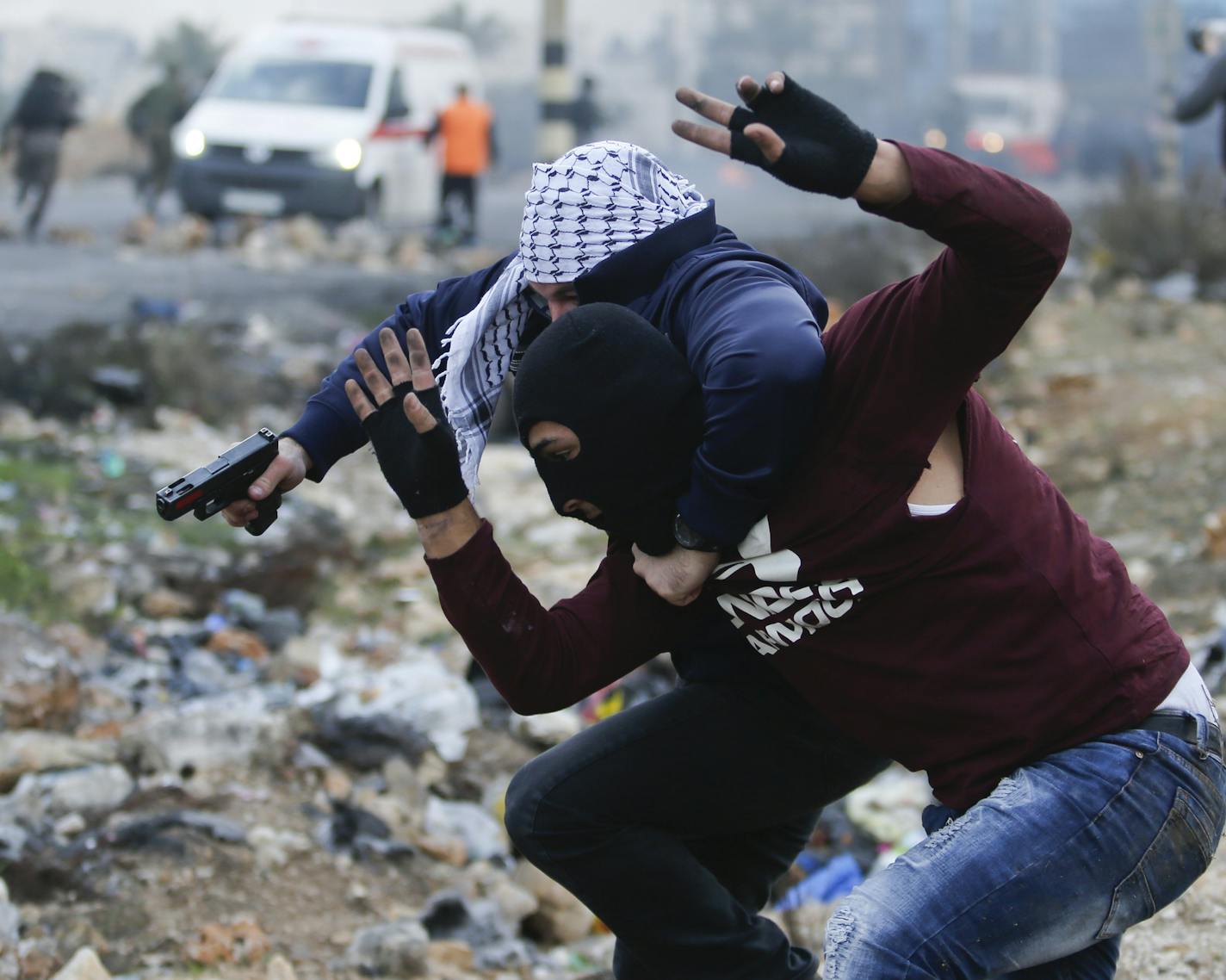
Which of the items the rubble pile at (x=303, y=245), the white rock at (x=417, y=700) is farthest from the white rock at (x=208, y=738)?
the rubble pile at (x=303, y=245)

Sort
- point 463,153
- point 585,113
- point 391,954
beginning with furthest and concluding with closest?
point 585,113
point 463,153
point 391,954

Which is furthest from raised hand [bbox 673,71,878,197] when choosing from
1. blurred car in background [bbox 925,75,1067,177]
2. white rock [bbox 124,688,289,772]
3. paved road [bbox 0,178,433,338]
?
blurred car in background [bbox 925,75,1067,177]

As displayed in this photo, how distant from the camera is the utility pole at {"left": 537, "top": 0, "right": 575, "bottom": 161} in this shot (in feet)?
47.2

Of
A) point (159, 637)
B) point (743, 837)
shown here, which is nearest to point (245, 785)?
point (159, 637)

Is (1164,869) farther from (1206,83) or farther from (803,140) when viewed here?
(1206,83)

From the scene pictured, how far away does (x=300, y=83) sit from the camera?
14.5 m

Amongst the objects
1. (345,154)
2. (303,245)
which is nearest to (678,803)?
(303,245)

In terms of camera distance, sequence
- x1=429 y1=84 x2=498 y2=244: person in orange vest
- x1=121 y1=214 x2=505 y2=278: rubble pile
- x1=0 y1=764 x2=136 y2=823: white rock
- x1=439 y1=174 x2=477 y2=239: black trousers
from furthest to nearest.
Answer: x1=439 y1=174 x2=477 y2=239: black trousers → x1=429 y1=84 x2=498 y2=244: person in orange vest → x1=121 y1=214 x2=505 y2=278: rubble pile → x1=0 y1=764 x2=136 y2=823: white rock

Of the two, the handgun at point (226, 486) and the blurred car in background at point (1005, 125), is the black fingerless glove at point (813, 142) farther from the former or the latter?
the blurred car in background at point (1005, 125)

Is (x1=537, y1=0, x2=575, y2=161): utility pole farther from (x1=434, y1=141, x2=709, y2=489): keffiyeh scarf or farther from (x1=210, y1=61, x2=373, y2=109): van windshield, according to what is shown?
(x1=434, y1=141, x2=709, y2=489): keffiyeh scarf

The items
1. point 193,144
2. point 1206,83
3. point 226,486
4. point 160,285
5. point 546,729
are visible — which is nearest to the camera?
point 226,486

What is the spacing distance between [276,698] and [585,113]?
13133 millimetres

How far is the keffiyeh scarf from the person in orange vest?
12505 millimetres

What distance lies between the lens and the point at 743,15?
56.3 metres
